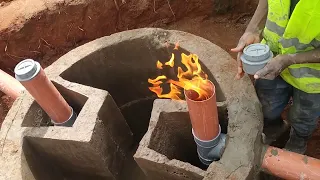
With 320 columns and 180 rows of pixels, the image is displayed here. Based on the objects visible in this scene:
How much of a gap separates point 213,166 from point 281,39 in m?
1.02

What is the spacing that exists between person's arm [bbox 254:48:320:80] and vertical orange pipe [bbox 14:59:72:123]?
5.10 feet

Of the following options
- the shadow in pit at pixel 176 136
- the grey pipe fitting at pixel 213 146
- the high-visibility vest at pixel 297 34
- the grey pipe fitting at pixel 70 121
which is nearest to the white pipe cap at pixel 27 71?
the grey pipe fitting at pixel 70 121

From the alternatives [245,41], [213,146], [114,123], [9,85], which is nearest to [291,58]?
[245,41]

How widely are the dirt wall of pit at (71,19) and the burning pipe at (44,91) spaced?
79.5 inches

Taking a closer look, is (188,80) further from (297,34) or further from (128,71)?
(128,71)

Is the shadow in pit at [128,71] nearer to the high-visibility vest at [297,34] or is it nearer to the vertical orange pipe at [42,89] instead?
the vertical orange pipe at [42,89]

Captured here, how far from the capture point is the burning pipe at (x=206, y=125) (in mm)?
2676

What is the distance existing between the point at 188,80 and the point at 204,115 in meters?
0.35

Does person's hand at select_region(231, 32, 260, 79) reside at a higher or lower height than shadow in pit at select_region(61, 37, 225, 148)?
higher

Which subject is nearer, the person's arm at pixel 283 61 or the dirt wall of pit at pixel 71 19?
the person's arm at pixel 283 61

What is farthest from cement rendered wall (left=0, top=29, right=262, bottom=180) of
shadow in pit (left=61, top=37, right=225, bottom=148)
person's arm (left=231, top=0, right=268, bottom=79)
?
person's arm (left=231, top=0, right=268, bottom=79)

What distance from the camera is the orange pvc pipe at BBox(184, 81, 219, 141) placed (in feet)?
8.74

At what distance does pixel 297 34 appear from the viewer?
283 cm

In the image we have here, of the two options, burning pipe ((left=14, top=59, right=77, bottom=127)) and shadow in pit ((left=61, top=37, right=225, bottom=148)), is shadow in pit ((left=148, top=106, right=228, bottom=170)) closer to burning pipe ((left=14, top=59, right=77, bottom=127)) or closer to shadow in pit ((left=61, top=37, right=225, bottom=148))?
shadow in pit ((left=61, top=37, right=225, bottom=148))
